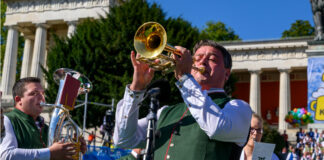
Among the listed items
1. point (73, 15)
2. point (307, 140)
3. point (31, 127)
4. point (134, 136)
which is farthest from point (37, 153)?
point (73, 15)

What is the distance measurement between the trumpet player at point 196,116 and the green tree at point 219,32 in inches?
1932

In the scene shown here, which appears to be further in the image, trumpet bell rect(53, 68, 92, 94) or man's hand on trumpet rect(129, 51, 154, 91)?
trumpet bell rect(53, 68, 92, 94)

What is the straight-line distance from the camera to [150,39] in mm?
3309

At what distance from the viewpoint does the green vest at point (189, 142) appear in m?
3.04

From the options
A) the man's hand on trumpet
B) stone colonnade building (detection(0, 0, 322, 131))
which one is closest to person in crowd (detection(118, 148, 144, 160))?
the man's hand on trumpet

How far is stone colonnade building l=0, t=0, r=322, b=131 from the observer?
139 feet

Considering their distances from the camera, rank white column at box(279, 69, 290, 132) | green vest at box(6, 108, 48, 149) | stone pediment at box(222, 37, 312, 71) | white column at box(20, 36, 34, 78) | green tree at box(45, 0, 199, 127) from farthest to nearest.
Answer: white column at box(20, 36, 34, 78) < white column at box(279, 69, 290, 132) < stone pediment at box(222, 37, 312, 71) < green tree at box(45, 0, 199, 127) < green vest at box(6, 108, 48, 149)

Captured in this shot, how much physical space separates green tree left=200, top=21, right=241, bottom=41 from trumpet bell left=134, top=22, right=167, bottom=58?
4918 centimetres

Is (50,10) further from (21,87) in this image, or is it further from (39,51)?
(21,87)

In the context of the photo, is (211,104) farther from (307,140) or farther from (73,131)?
(307,140)

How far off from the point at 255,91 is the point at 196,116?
42.9m

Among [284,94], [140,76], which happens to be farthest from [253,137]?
[284,94]

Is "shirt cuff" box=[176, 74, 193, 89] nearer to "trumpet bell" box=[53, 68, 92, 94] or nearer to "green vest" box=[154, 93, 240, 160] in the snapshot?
"green vest" box=[154, 93, 240, 160]

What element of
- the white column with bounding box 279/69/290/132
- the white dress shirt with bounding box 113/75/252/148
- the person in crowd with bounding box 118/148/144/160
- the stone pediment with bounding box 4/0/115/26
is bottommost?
the person in crowd with bounding box 118/148/144/160
